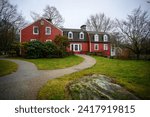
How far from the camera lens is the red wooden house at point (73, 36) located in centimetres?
1480

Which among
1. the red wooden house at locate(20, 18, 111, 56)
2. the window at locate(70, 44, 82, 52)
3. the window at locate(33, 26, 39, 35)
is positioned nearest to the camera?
the red wooden house at locate(20, 18, 111, 56)

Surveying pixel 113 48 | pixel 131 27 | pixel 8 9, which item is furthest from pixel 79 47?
pixel 8 9

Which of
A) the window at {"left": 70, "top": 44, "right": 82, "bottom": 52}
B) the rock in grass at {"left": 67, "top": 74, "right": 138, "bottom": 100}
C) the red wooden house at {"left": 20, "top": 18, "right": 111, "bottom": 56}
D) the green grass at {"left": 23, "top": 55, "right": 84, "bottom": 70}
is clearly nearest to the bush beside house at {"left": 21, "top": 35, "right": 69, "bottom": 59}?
the green grass at {"left": 23, "top": 55, "right": 84, "bottom": 70}

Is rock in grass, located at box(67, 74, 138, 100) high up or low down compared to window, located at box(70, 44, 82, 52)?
down

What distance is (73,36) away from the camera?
17.8 meters

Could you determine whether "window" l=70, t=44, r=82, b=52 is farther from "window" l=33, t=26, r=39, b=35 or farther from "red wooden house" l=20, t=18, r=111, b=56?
"window" l=33, t=26, r=39, b=35

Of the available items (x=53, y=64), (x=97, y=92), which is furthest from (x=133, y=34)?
(x=97, y=92)

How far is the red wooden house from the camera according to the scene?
14805 millimetres

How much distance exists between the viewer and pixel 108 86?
11.8ft

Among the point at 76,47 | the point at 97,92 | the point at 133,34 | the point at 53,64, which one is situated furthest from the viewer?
the point at 76,47

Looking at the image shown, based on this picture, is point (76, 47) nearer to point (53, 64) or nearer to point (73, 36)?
point (73, 36)

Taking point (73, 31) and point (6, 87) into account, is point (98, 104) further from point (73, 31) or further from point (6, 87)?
point (73, 31)

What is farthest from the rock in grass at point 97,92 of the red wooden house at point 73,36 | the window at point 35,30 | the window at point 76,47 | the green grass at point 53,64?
the window at point 76,47

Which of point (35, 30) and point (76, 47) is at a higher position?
point (35, 30)
